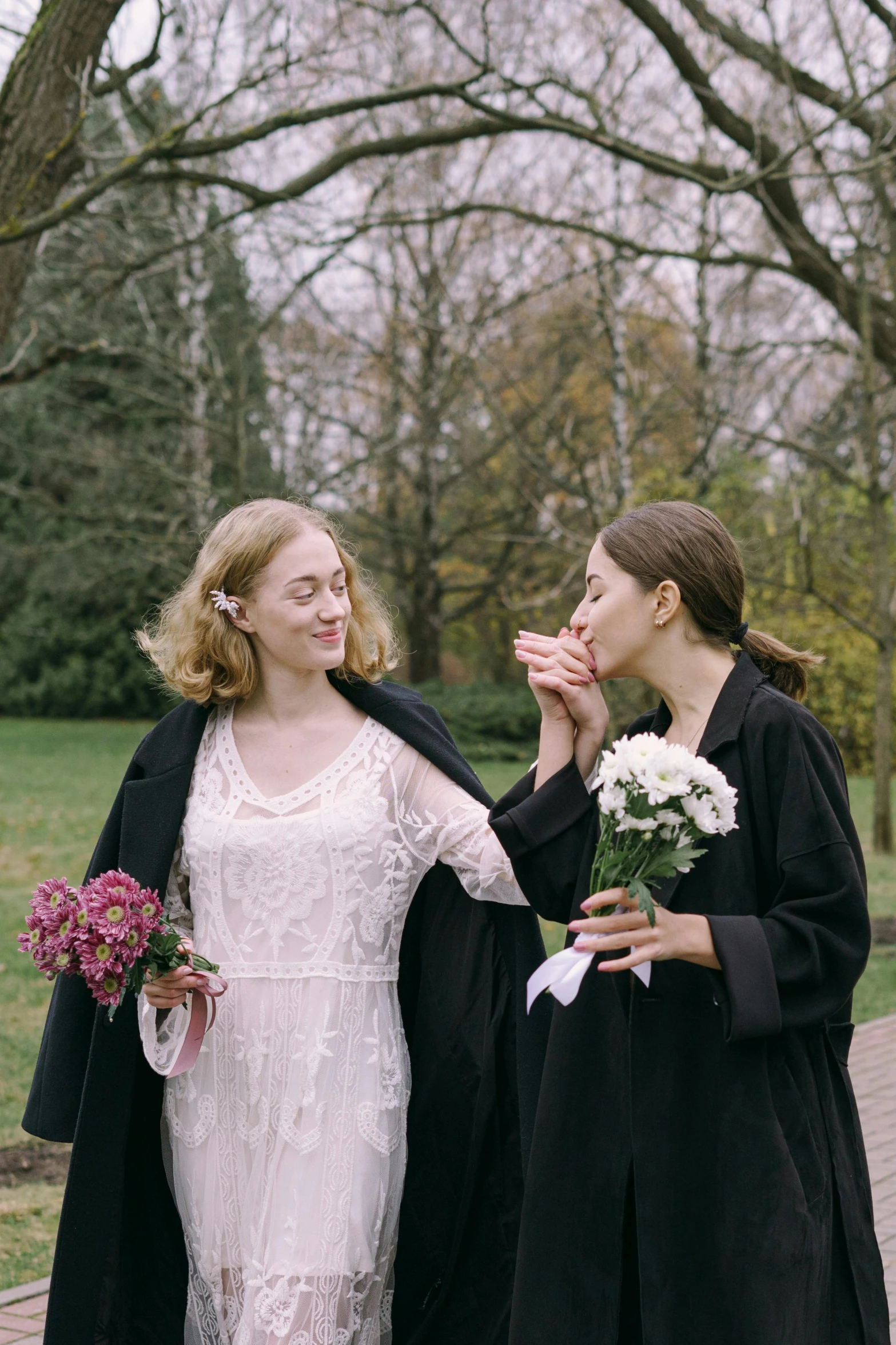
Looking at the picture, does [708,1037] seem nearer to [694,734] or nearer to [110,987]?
[694,734]

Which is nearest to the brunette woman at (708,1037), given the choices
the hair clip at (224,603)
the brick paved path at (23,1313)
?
the hair clip at (224,603)

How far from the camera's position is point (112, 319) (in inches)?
768

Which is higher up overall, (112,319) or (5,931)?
(112,319)

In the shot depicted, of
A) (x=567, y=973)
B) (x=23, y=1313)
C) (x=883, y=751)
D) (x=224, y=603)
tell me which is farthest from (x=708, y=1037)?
(x=883, y=751)

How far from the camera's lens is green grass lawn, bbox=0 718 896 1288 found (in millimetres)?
4973

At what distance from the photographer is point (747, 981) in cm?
216

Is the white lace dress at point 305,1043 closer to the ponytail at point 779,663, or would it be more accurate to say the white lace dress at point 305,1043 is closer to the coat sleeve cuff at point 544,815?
the coat sleeve cuff at point 544,815

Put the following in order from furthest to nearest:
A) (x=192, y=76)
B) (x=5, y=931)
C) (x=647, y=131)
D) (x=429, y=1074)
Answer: (x=647, y=131), (x=192, y=76), (x=5, y=931), (x=429, y=1074)

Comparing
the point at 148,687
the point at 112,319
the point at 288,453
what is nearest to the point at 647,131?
the point at 288,453

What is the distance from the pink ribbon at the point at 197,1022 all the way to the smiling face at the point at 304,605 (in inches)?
29.2

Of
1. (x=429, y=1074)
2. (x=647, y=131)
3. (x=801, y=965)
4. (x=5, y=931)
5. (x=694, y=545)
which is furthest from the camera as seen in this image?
(x=647, y=131)

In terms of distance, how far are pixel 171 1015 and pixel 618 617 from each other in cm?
147

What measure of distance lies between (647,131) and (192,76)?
15.6 feet

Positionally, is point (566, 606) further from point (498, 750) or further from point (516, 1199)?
point (516, 1199)
